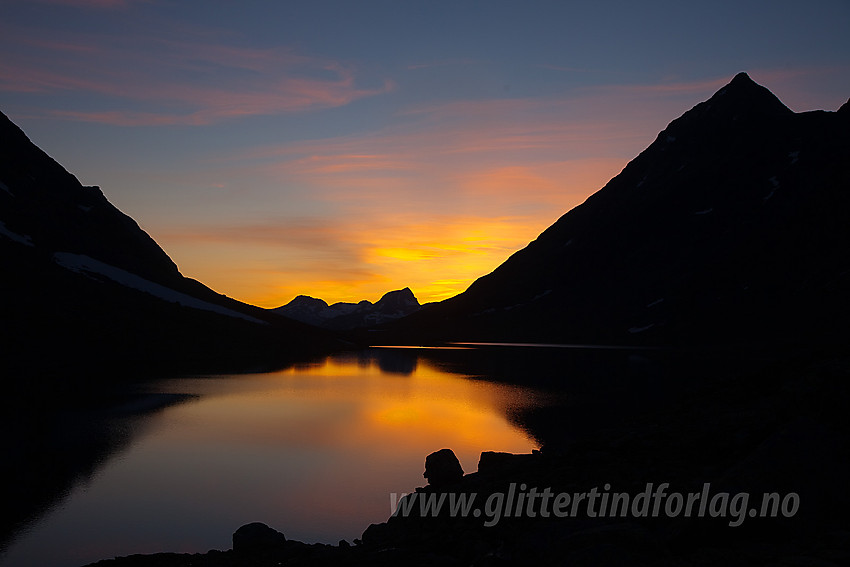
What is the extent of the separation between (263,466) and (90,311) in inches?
4242

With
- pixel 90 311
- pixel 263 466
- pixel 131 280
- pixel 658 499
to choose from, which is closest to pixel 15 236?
pixel 131 280

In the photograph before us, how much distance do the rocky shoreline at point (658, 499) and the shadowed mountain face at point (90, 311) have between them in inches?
2806

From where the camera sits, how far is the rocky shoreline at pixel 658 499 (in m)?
13.2

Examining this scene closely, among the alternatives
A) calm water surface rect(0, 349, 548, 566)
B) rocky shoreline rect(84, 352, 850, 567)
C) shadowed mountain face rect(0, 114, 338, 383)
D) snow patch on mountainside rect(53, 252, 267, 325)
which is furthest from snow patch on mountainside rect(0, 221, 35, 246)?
rocky shoreline rect(84, 352, 850, 567)

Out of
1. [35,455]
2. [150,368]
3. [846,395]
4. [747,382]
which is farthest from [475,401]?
[150,368]

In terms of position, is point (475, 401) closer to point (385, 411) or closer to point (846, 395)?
point (385, 411)

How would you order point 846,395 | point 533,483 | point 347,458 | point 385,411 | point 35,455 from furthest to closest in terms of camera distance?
1. point 385,411
2. point 347,458
3. point 35,455
4. point 533,483
5. point 846,395

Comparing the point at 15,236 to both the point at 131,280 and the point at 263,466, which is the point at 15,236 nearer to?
the point at 131,280

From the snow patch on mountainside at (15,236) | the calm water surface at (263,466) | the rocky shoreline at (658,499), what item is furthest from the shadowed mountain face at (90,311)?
the rocky shoreline at (658,499)

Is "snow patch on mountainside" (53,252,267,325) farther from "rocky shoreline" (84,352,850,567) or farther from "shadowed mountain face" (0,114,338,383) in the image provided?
"rocky shoreline" (84,352,850,567)

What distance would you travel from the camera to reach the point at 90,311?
127375mm

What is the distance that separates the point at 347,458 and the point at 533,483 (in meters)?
19.2

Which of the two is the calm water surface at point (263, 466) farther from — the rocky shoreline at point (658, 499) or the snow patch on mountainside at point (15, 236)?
the snow patch on mountainside at point (15, 236)

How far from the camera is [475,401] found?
6806 cm
